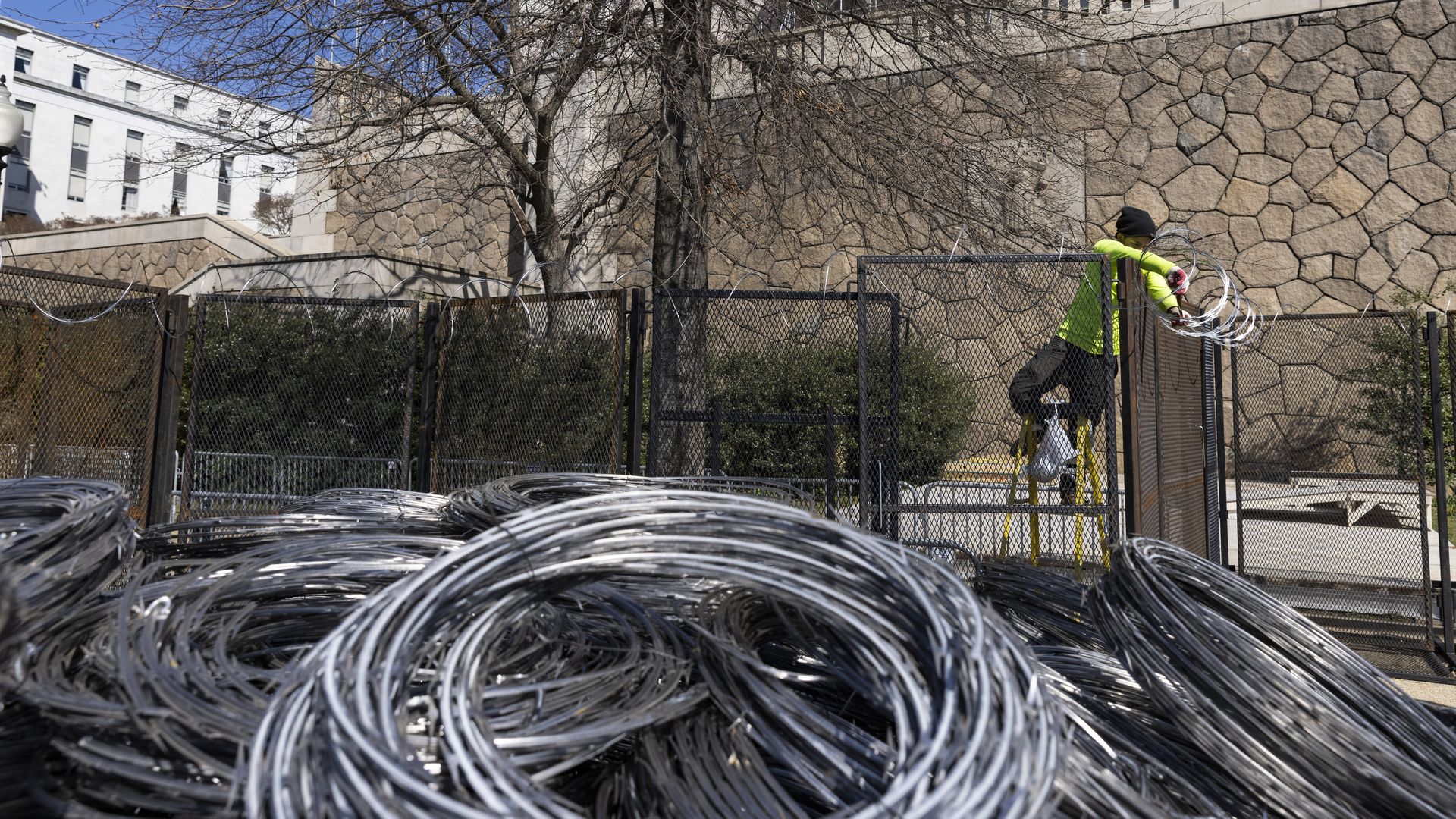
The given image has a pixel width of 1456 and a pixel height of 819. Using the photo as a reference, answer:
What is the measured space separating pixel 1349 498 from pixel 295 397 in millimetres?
8348

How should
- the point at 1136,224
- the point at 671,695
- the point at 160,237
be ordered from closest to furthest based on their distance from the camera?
the point at 671,695, the point at 1136,224, the point at 160,237

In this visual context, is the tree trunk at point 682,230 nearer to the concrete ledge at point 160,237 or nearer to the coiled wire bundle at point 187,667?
the coiled wire bundle at point 187,667

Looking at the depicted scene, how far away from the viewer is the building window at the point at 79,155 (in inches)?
2303

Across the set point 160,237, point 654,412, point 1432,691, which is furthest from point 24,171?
point 1432,691

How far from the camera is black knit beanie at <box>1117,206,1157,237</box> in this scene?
6.34 m

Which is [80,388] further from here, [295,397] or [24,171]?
[24,171]

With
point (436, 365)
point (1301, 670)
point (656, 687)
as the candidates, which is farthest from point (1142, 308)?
point (436, 365)

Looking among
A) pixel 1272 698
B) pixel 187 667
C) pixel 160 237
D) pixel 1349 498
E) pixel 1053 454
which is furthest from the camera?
pixel 160 237

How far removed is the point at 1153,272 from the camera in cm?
585

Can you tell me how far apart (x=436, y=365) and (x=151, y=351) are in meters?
2.13

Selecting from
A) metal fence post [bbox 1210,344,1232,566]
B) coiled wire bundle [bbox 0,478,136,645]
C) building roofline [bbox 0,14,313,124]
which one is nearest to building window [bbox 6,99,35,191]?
building roofline [bbox 0,14,313,124]

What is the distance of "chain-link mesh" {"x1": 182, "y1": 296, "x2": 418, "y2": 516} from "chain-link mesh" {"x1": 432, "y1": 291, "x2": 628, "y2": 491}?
455 mm

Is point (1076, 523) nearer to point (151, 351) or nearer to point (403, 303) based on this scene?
point (403, 303)

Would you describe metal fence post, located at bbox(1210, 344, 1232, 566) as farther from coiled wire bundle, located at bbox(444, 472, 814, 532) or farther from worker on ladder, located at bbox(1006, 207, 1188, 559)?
coiled wire bundle, located at bbox(444, 472, 814, 532)
